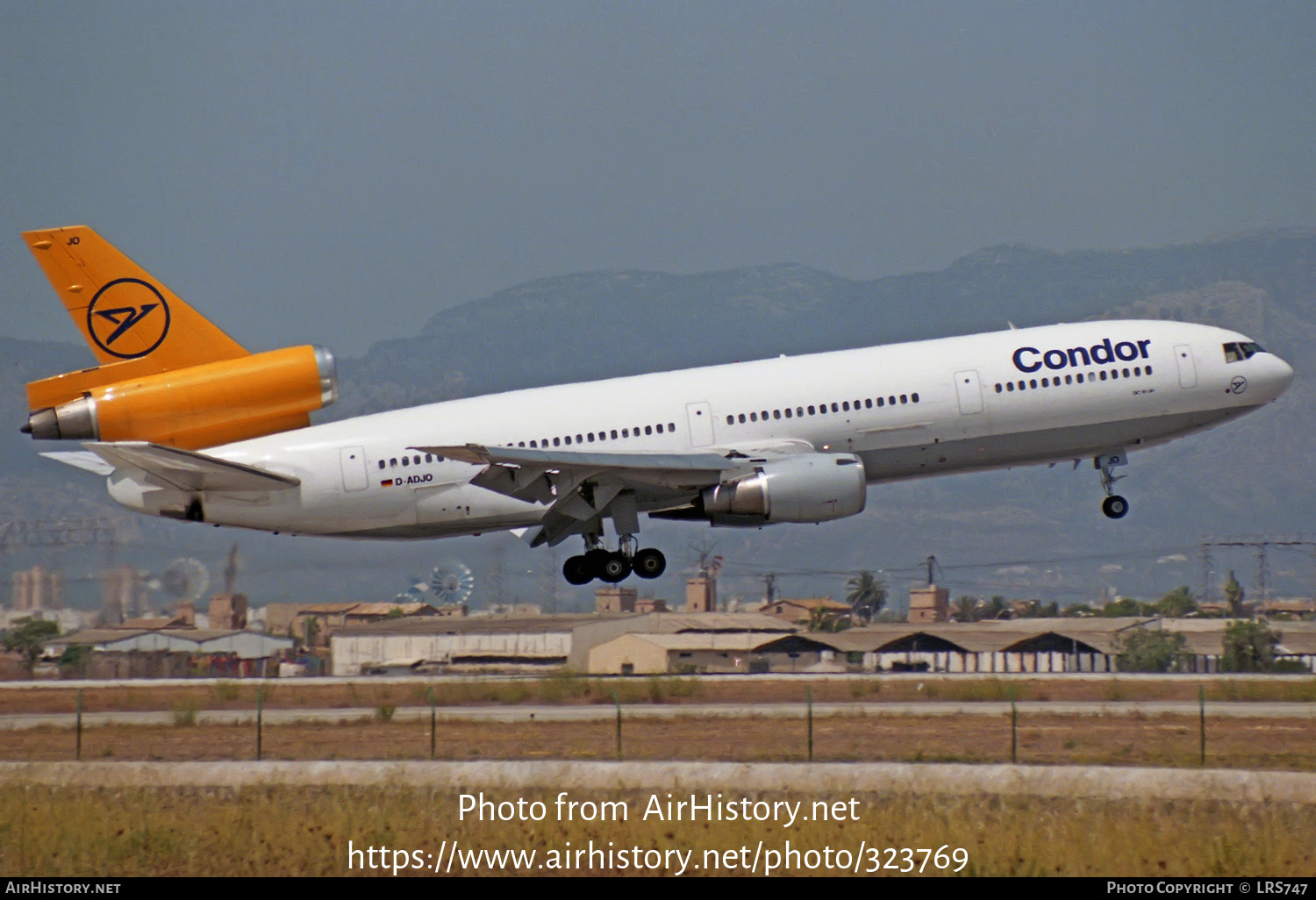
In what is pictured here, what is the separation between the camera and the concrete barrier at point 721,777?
87.2ft

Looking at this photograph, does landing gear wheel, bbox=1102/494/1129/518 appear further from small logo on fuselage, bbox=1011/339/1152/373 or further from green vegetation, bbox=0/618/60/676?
green vegetation, bbox=0/618/60/676

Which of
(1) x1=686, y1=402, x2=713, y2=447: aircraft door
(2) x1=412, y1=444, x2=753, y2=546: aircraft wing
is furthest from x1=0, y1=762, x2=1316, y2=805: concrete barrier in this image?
(1) x1=686, y1=402, x2=713, y2=447: aircraft door

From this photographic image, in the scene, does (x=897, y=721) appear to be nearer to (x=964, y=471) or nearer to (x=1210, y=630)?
(x=964, y=471)

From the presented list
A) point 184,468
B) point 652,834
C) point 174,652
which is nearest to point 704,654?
point 174,652

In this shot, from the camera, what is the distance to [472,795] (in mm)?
26719

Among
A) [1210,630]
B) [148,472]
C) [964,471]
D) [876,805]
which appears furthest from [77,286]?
[1210,630]

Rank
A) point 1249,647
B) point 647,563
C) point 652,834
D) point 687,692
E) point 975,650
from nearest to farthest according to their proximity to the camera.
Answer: point 652,834, point 647,563, point 687,692, point 1249,647, point 975,650

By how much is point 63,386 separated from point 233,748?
9.99 meters

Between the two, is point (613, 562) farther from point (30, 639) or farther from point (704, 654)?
point (30, 639)

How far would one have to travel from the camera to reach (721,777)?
2842cm

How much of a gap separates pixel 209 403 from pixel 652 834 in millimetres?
20620

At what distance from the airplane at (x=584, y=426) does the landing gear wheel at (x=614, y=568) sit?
62mm

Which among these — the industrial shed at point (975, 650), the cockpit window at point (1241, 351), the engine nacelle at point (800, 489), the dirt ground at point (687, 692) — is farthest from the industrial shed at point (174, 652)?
the cockpit window at point (1241, 351)

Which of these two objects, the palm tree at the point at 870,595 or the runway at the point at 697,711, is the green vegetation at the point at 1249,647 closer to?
the runway at the point at 697,711
